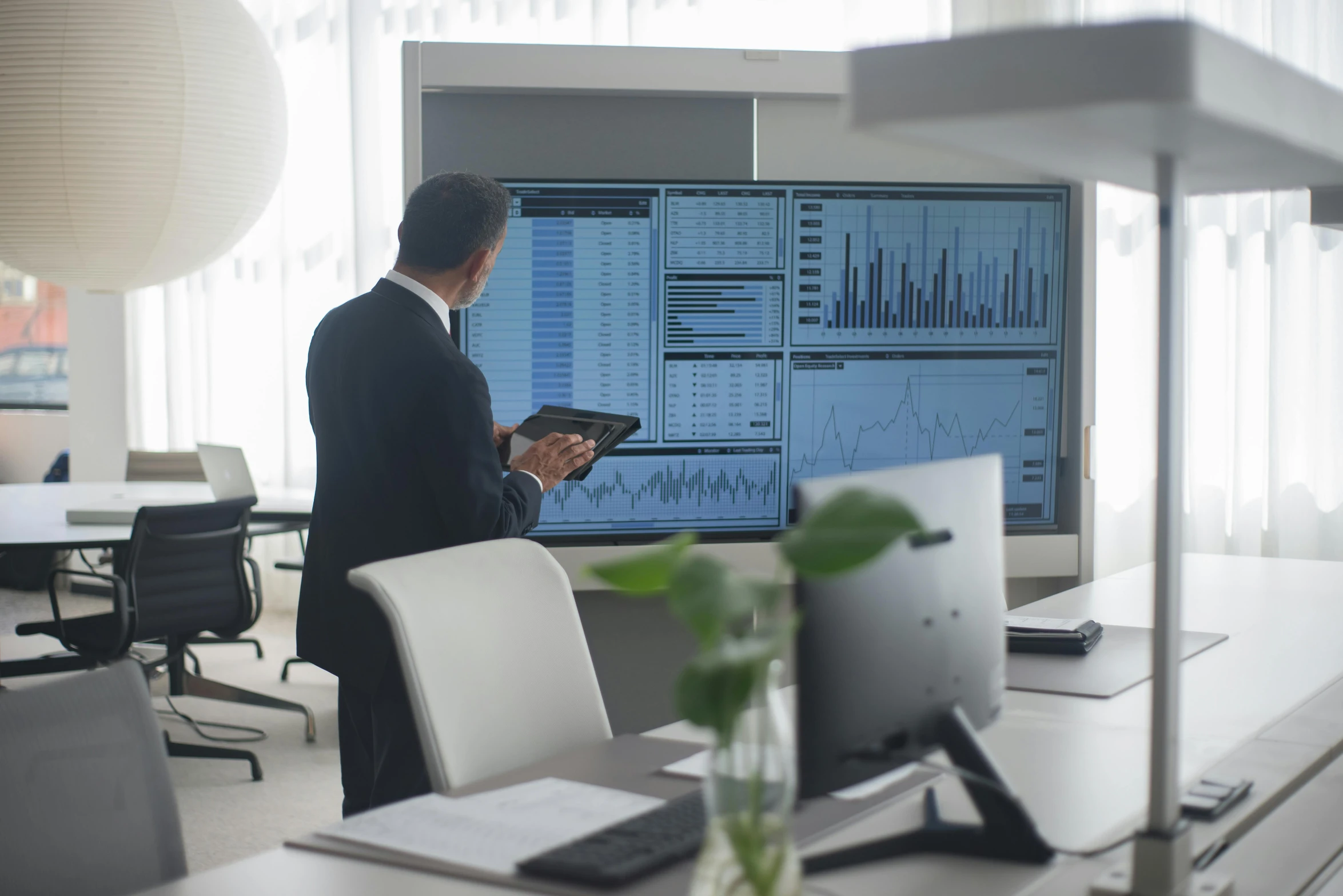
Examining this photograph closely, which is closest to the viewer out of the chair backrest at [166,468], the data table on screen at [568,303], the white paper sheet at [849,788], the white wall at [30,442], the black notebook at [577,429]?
the white paper sheet at [849,788]

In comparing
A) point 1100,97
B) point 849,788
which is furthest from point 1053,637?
point 1100,97

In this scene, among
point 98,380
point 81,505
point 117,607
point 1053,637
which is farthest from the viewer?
point 98,380

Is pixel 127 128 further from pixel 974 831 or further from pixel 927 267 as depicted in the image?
pixel 974 831

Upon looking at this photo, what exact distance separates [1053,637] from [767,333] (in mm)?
1273

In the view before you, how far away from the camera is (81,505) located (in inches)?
161

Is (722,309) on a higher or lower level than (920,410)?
higher

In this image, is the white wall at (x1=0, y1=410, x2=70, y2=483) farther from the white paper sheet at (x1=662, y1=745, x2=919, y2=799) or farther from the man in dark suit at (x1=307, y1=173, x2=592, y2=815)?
the white paper sheet at (x1=662, y1=745, x2=919, y2=799)

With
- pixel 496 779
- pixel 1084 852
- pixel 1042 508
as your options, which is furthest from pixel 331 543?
pixel 1042 508

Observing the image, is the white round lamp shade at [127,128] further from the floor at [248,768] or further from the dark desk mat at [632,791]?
the dark desk mat at [632,791]

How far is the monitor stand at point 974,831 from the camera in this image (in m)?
1.21

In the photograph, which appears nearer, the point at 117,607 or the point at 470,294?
the point at 470,294

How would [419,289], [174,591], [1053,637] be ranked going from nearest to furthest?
[1053,637] < [419,289] < [174,591]

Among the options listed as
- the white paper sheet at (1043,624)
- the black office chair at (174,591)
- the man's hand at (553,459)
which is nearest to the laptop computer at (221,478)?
the black office chair at (174,591)

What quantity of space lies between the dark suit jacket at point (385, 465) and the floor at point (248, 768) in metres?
0.85
